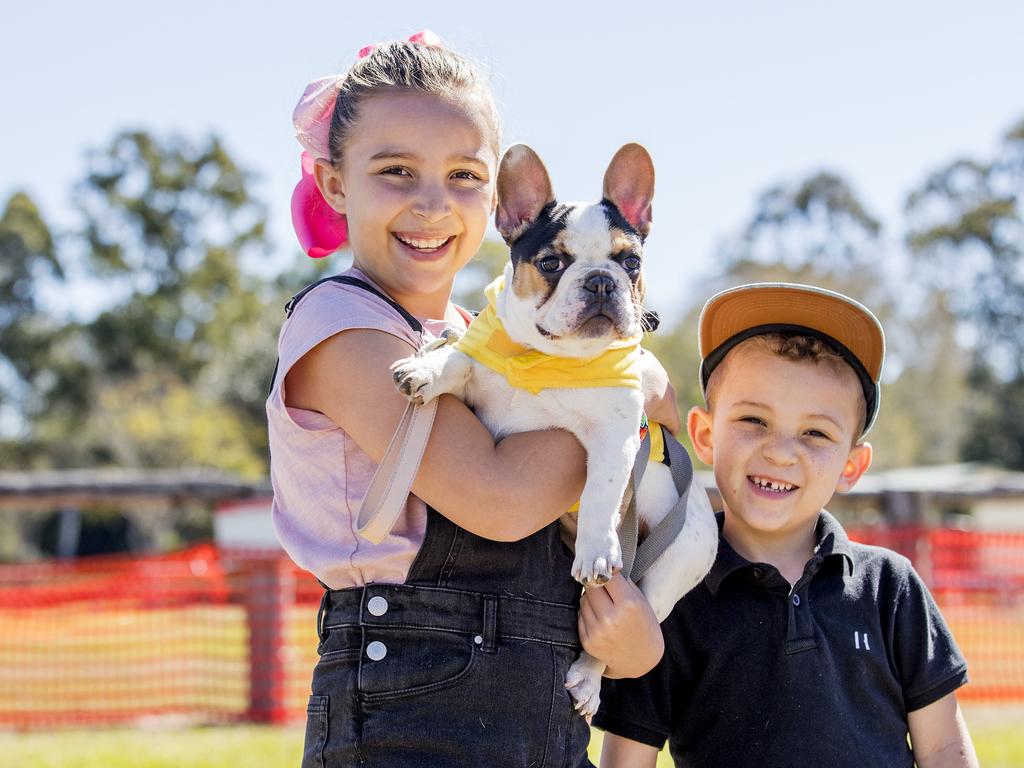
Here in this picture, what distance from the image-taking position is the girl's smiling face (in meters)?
2.57

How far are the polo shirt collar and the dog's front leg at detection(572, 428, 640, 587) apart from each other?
0.45 metres

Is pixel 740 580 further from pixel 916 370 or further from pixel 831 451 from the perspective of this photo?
pixel 916 370

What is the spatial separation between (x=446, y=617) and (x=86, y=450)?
4256 cm

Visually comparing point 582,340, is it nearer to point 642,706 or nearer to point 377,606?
point 377,606

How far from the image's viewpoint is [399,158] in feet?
8.44

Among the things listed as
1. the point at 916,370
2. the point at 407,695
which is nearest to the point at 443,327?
the point at 407,695

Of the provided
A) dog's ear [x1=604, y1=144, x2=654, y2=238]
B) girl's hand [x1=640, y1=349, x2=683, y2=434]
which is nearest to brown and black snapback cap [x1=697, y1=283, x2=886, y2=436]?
girl's hand [x1=640, y1=349, x2=683, y2=434]

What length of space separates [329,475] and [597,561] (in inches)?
23.4

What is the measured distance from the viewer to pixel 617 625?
2434mm

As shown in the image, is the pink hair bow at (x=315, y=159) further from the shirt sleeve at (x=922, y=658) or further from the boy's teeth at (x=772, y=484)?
the shirt sleeve at (x=922, y=658)

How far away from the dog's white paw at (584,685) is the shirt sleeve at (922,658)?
0.80 m

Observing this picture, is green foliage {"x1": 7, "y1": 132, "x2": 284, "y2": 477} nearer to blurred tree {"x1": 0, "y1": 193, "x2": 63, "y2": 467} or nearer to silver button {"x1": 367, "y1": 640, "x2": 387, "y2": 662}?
blurred tree {"x1": 0, "y1": 193, "x2": 63, "y2": 467}

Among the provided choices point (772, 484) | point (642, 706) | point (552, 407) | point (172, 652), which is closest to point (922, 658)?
point (772, 484)

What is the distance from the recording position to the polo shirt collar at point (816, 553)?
279 cm
